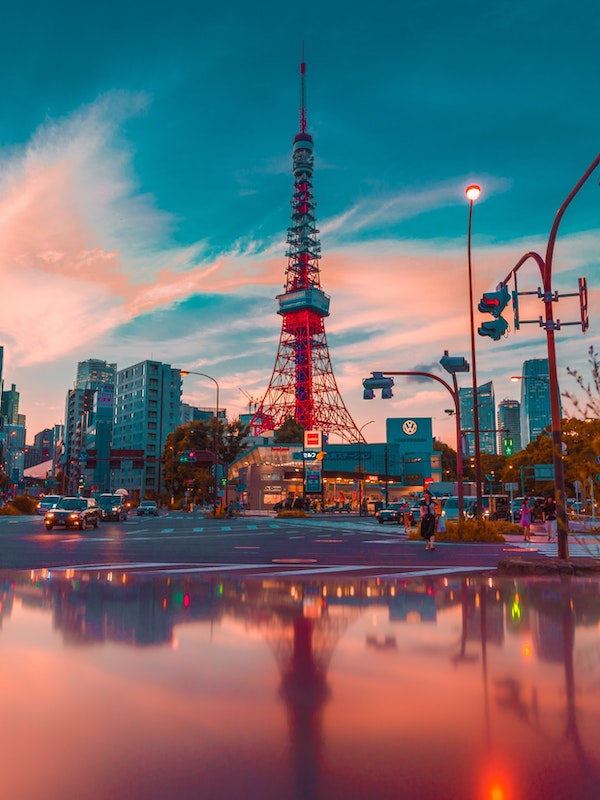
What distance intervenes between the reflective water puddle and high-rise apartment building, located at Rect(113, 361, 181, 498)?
5735 inches

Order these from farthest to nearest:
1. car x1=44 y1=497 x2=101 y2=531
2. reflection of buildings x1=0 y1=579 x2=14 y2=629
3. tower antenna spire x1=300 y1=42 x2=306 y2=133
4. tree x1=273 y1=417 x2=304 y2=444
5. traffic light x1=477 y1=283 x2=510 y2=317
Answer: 1. tower antenna spire x1=300 y1=42 x2=306 y2=133
2. tree x1=273 y1=417 x2=304 y2=444
3. car x1=44 y1=497 x2=101 y2=531
4. traffic light x1=477 y1=283 x2=510 y2=317
5. reflection of buildings x1=0 y1=579 x2=14 y2=629

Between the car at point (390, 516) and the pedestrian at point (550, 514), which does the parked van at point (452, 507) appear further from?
the pedestrian at point (550, 514)

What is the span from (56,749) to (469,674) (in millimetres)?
3310

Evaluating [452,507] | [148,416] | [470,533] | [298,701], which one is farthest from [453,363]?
[148,416]

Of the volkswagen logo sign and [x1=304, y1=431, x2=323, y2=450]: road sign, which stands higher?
the volkswagen logo sign

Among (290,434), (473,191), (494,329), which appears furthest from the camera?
(290,434)

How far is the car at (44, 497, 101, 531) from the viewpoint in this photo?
3247 centimetres

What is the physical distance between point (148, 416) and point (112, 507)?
107588 millimetres

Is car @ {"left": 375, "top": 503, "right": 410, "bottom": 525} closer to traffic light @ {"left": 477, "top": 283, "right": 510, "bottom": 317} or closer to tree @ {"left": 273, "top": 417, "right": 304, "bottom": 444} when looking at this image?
traffic light @ {"left": 477, "top": 283, "right": 510, "bottom": 317}

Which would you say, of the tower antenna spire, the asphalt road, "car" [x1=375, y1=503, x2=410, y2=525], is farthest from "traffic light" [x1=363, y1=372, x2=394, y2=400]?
the tower antenna spire

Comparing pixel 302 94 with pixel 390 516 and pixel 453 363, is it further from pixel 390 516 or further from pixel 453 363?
pixel 453 363

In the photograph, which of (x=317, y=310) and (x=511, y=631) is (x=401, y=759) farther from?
(x=317, y=310)

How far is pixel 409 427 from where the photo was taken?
112 m

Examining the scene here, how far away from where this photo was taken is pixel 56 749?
12.7ft
